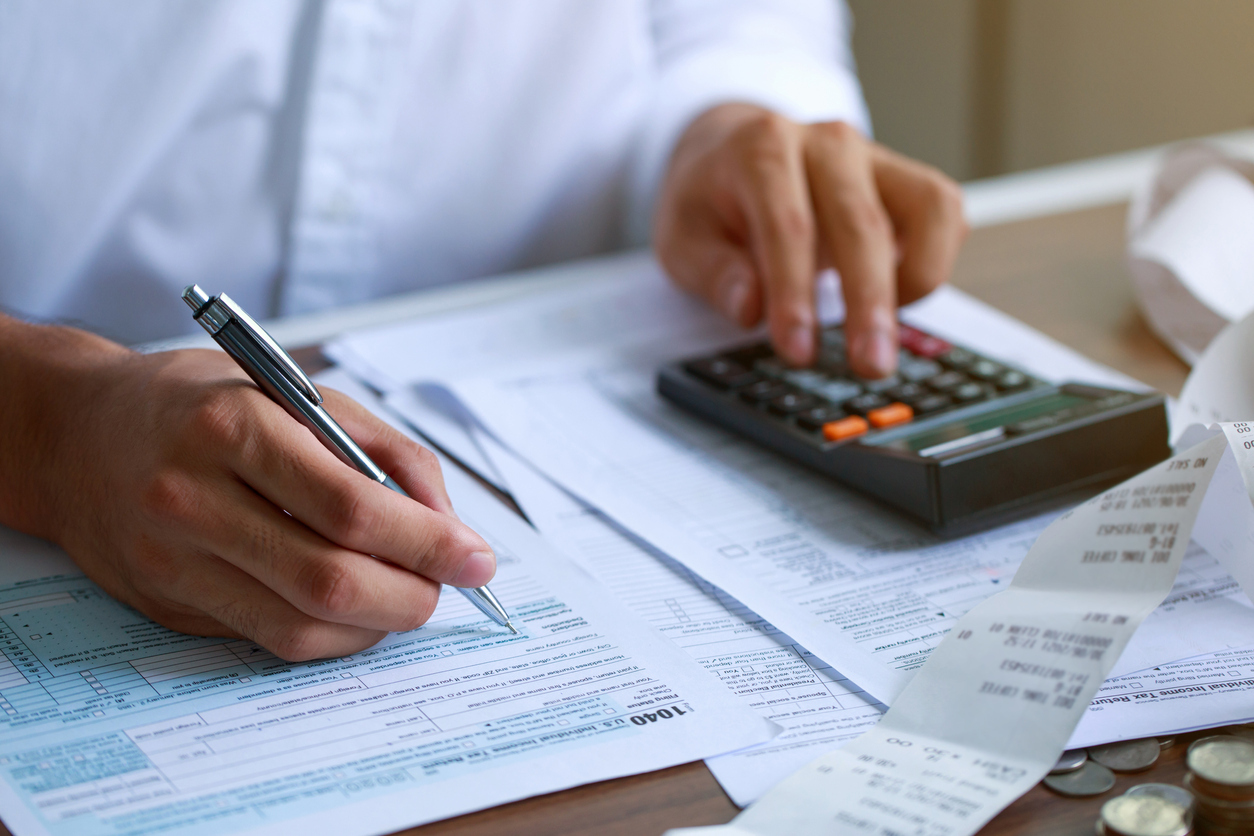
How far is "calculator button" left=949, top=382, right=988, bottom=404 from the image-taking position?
46 cm

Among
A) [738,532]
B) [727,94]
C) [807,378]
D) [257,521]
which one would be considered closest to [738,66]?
[727,94]

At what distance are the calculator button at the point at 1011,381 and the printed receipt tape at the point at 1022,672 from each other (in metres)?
0.12

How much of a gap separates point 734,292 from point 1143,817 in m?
0.38

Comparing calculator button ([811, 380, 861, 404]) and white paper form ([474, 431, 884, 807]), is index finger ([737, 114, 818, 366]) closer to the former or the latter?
calculator button ([811, 380, 861, 404])

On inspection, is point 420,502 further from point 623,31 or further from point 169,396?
point 623,31

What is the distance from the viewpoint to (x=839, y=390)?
1.57ft

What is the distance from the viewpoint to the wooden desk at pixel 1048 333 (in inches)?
10.4

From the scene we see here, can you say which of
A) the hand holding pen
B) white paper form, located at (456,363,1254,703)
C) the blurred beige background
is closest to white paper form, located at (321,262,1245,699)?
white paper form, located at (456,363,1254,703)

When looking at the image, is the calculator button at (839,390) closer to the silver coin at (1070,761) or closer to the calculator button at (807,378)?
the calculator button at (807,378)

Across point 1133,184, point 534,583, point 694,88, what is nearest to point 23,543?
point 534,583

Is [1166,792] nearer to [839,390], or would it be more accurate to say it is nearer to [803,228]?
[839,390]

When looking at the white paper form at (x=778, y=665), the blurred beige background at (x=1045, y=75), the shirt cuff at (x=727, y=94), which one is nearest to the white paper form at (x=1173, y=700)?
the white paper form at (x=778, y=665)

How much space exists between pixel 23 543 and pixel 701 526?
0.81ft

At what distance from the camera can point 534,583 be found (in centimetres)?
37
